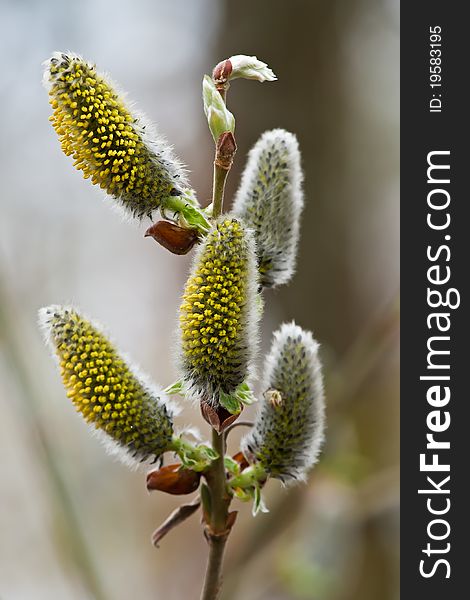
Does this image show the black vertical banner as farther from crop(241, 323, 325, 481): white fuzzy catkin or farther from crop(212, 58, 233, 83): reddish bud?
crop(212, 58, 233, 83): reddish bud

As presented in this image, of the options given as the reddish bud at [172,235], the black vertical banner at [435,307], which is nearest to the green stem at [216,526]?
the reddish bud at [172,235]

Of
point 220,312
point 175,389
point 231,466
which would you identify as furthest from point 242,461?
point 220,312

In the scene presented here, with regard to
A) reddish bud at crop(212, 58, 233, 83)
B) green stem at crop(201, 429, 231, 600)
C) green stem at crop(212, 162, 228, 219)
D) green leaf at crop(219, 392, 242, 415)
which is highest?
reddish bud at crop(212, 58, 233, 83)

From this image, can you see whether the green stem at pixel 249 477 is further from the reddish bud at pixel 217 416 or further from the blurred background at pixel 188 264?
the blurred background at pixel 188 264

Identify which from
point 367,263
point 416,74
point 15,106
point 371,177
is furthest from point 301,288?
point 416,74

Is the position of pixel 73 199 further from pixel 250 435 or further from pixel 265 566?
pixel 250 435

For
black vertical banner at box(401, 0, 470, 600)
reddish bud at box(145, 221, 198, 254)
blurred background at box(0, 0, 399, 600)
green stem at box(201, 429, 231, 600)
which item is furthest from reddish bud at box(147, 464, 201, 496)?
blurred background at box(0, 0, 399, 600)
